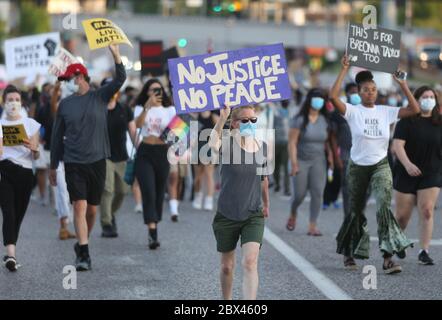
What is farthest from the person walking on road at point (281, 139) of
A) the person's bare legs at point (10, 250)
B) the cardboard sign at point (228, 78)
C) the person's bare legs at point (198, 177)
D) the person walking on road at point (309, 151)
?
the cardboard sign at point (228, 78)

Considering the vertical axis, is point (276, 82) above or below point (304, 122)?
above

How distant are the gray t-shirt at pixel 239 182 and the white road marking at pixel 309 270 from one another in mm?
1379

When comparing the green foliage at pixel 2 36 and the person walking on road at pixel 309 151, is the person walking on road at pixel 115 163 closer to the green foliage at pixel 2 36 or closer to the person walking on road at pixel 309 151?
the person walking on road at pixel 309 151

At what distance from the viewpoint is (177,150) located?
14297 mm

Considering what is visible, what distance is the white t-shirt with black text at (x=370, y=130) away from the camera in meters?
11.1

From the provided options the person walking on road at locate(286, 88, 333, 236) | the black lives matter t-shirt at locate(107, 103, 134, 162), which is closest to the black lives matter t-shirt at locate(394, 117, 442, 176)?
the person walking on road at locate(286, 88, 333, 236)

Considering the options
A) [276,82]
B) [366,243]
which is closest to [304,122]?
[366,243]

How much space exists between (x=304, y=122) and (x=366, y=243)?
3.39m

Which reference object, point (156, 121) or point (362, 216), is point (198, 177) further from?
point (362, 216)

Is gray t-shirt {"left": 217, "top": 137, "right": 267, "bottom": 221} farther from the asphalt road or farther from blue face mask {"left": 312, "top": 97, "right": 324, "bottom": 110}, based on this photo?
blue face mask {"left": 312, "top": 97, "right": 324, "bottom": 110}

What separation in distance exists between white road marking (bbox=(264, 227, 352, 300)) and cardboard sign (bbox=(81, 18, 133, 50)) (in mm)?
2743

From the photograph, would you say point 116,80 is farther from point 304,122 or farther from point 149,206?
point 304,122

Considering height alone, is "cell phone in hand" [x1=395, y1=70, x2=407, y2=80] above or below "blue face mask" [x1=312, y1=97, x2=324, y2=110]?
above

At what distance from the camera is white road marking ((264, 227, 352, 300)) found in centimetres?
971
